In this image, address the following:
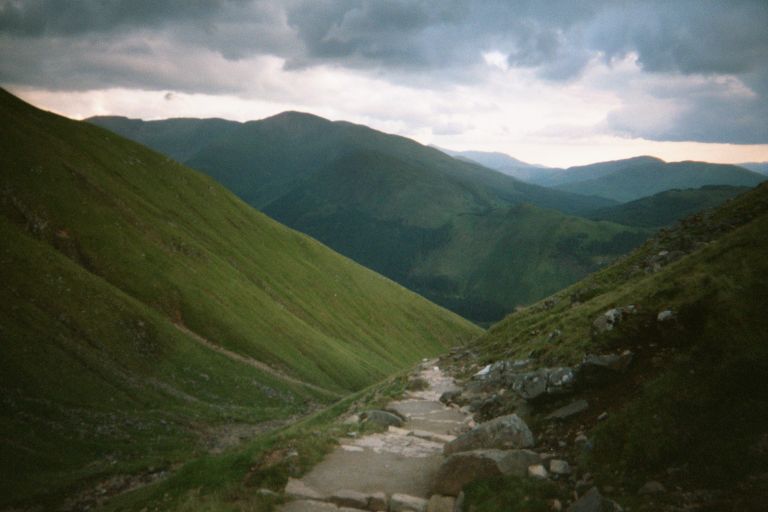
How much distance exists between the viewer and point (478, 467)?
41.2ft

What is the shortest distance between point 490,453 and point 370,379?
7554 cm

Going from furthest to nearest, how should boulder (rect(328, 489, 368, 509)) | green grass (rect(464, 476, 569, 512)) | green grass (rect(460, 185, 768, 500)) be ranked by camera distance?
1. boulder (rect(328, 489, 368, 509))
2. green grass (rect(464, 476, 569, 512))
3. green grass (rect(460, 185, 768, 500))

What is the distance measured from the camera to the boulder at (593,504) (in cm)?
956

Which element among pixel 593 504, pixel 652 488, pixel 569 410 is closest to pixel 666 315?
pixel 569 410

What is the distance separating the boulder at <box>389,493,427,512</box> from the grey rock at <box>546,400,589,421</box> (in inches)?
216

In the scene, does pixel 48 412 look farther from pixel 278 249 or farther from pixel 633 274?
pixel 278 249

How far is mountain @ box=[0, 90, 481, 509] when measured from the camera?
42031 mm

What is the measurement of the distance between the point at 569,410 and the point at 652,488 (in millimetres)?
4807

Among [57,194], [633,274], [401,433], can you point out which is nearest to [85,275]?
[57,194]

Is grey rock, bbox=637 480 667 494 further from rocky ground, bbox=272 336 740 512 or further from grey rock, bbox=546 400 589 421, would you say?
grey rock, bbox=546 400 589 421

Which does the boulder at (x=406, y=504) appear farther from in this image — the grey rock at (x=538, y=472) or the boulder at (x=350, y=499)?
the grey rock at (x=538, y=472)

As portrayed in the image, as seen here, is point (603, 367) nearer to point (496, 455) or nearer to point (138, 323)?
point (496, 455)

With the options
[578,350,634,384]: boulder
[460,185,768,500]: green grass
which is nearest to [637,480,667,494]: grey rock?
[460,185,768,500]: green grass

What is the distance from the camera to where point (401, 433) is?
1931 cm
